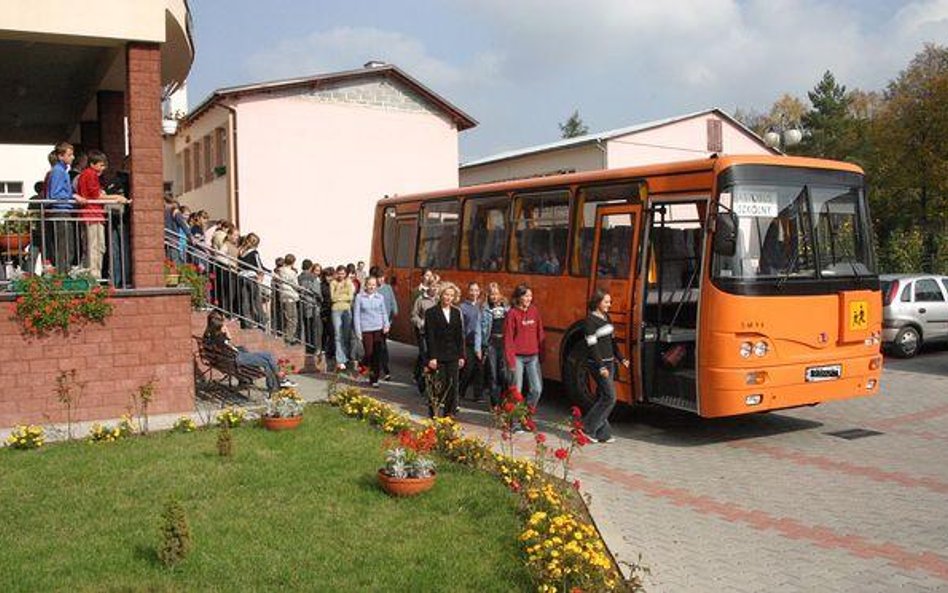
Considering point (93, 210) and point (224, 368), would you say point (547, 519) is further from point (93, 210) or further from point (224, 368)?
point (93, 210)

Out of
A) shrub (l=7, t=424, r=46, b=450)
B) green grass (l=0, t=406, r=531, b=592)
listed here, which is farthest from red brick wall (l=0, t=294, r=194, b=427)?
green grass (l=0, t=406, r=531, b=592)

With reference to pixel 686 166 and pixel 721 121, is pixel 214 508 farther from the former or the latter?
pixel 721 121

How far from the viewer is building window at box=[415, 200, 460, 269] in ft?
49.4

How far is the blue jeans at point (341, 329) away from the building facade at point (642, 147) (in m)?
19.9

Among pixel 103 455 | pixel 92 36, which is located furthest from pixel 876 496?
pixel 92 36

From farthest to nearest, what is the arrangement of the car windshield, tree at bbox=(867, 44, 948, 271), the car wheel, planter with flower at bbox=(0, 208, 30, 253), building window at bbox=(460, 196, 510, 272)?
1. tree at bbox=(867, 44, 948, 271)
2. the car wheel
3. building window at bbox=(460, 196, 510, 272)
4. planter with flower at bbox=(0, 208, 30, 253)
5. the car windshield

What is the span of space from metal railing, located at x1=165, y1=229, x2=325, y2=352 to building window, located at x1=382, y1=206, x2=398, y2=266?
7.97 feet

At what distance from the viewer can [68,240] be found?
37.2ft

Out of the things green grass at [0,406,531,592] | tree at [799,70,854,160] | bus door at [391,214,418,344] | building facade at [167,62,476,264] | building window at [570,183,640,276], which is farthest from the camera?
tree at [799,70,854,160]

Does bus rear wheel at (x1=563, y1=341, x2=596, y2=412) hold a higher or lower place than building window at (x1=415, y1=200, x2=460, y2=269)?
lower

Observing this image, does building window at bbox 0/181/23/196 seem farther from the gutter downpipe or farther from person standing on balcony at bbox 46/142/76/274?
person standing on balcony at bbox 46/142/76/274

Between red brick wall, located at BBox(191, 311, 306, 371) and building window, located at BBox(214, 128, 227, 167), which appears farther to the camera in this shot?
building window, located at BBox(214, 128, 227, 167)

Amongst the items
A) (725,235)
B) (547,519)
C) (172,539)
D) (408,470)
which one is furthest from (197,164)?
(547,519)

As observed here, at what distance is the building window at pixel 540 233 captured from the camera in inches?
479
